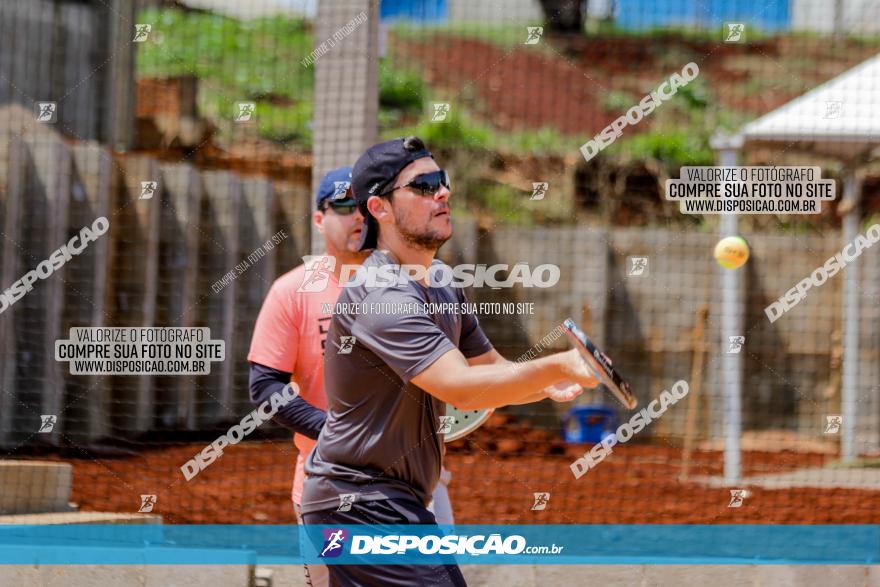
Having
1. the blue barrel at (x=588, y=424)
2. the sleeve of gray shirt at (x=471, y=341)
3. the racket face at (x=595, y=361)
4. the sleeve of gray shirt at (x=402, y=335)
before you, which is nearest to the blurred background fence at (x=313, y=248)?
the blue barrel at (x=588, y=424)

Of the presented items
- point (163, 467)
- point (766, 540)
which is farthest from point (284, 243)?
point (766, 540)

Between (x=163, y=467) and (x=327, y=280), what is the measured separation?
4.30 m

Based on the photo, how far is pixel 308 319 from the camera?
4.12 metres

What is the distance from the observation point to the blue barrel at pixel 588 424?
967cm

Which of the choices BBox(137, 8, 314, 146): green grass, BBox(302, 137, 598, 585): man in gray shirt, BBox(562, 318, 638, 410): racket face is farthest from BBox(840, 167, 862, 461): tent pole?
BBox(137, 8, 314, 146): green grass

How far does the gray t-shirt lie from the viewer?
114 inches

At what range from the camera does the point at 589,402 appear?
33.2 ft

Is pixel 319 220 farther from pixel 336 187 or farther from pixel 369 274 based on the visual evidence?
pixel 369 274

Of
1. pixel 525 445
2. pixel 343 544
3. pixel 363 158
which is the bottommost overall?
pixel 525 445

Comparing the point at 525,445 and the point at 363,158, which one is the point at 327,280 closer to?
the point at 363,158

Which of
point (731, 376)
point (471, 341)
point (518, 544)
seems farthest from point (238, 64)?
point (471, 341)

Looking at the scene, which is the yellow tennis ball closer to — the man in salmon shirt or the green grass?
the man in salmon shirt

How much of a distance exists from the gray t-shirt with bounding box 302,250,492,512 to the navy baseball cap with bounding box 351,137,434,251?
16 cm

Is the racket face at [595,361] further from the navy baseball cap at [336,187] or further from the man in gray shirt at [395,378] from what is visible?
the navy baseball cap at [336,187]
